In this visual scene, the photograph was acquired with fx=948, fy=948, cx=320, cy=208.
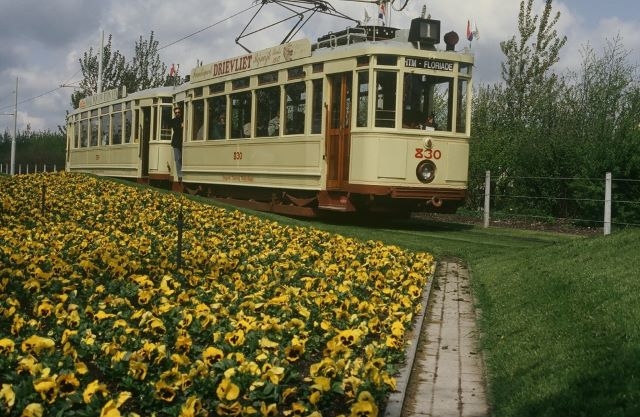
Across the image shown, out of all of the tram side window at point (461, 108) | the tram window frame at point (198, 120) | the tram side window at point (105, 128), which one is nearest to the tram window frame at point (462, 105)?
the tram side window at point (461, 108)

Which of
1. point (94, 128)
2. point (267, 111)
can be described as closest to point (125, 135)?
point (94, 128)

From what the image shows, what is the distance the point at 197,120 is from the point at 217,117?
50.1 inches

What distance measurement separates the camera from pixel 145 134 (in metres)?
26.2

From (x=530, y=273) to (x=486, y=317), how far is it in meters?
2.11

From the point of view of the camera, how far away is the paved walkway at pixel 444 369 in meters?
5.16

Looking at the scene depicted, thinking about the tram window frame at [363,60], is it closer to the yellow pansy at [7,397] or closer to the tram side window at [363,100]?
the tram side window at [363,100]

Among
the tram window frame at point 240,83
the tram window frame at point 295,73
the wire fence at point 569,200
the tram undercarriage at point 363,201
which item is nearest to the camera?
the tram undercarriage at point 363,201

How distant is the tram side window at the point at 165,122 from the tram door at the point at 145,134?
952 millimetres

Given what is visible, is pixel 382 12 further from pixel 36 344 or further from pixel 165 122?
pixel 36 344

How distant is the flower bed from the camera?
460cm

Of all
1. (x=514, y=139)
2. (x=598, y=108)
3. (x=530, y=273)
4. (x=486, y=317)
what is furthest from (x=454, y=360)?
(x=514, y=139)

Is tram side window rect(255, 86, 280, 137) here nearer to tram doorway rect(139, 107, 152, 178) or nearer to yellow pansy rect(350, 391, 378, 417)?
tram doorway rect(139, 107, 152, 178)

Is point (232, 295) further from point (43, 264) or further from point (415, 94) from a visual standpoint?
point (415, 94)

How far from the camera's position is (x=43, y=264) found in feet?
29.4
